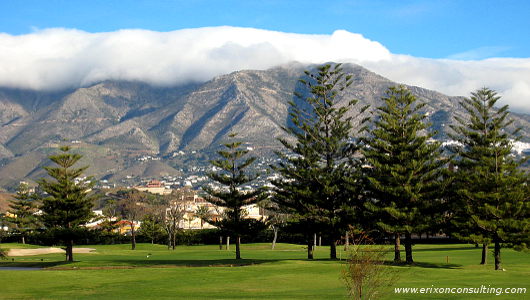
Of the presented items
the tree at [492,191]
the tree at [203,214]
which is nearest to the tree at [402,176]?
the tree at [492,191]

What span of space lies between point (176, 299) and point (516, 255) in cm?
3404

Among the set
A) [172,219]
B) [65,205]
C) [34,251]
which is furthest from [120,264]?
[172,219]

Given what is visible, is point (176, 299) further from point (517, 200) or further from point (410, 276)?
point (517, 200)

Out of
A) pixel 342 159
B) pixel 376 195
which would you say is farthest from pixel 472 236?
pixel 342 159

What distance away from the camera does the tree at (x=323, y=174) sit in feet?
147

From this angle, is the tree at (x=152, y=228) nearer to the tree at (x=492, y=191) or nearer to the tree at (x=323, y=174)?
the tree at (x=323, y=174)

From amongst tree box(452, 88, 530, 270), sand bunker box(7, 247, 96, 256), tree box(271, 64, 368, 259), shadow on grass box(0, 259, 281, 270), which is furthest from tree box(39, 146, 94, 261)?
tree box(452, 88, 530, 270)

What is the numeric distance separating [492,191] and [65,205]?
2987cm

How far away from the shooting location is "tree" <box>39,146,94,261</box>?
47500 mm

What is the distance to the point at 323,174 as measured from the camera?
45.5 meters

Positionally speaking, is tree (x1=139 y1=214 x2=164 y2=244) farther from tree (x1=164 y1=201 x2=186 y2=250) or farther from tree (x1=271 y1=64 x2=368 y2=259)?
tree (x1=271 y1=64 x2=368 y2=259)

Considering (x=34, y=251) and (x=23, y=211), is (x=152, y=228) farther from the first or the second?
(x=34, y=251)

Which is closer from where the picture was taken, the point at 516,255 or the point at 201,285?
the point at 201,285

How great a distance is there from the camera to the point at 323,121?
4772 cm
